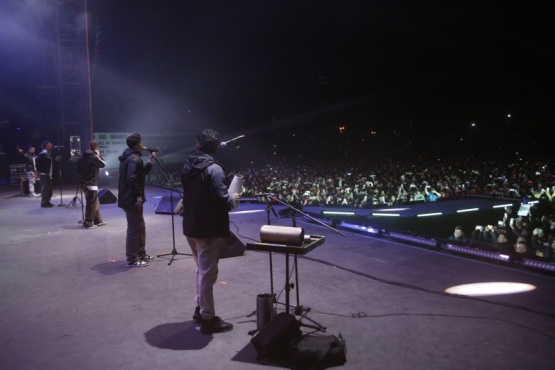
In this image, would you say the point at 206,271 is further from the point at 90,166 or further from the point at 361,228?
the point at 90,166

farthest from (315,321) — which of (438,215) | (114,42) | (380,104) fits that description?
(380,104)

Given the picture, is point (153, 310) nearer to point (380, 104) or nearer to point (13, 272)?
point (13, 272)

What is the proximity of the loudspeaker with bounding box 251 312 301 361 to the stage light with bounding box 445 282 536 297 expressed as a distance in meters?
2.11

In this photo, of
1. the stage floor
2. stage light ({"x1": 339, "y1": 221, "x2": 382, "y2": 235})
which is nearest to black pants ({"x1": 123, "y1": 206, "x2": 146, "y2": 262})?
the stage floor

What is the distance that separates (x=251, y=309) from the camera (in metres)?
3.81

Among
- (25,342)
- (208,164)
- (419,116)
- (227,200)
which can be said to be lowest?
(25,342)

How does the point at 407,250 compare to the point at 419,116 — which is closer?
the point at 407,250

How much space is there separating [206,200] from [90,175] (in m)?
5.31

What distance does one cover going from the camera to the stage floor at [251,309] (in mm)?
2871

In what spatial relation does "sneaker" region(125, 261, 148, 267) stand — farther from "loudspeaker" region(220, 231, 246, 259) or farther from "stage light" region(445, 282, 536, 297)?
"stage light" region(445, 282, 536, 297)

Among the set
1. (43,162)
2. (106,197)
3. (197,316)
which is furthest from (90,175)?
(197,316)

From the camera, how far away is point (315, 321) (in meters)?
3.40

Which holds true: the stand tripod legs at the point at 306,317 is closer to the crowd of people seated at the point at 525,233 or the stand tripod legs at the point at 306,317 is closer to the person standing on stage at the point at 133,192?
the person standing on stage at the point at 133,192

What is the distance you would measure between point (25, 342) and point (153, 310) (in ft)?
3.40
